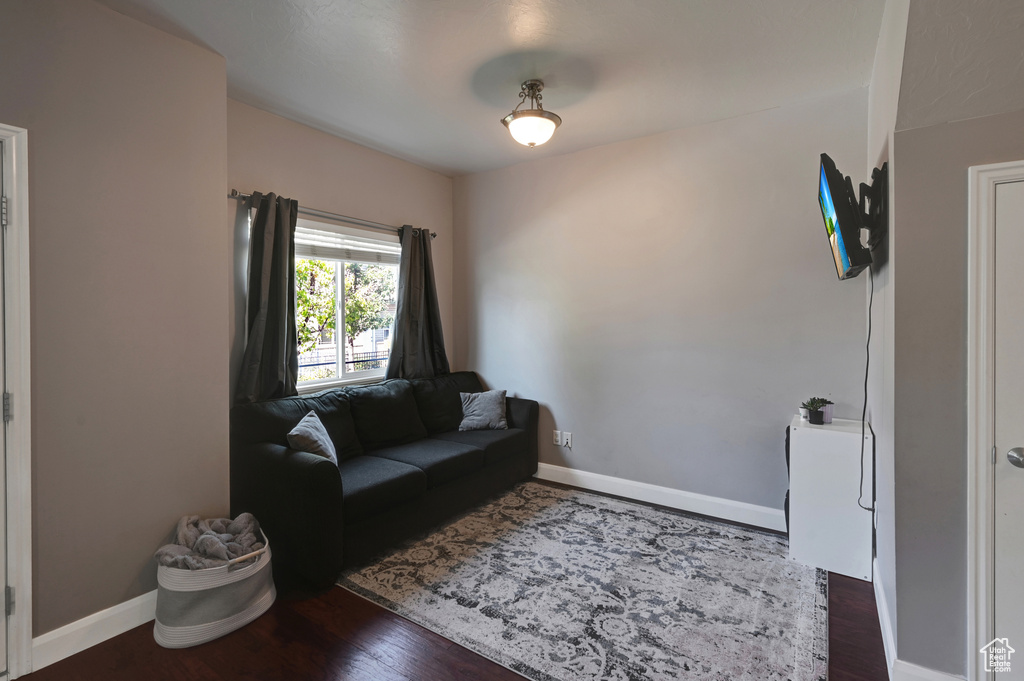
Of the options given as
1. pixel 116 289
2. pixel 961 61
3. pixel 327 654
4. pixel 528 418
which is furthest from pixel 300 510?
→ pixel 961 61

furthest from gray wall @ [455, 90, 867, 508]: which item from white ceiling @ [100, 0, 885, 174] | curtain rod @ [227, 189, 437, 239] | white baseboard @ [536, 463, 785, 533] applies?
curtain rod @ [227, 189, 437, 239]

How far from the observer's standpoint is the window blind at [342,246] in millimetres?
3404

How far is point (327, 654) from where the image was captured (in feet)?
6.48

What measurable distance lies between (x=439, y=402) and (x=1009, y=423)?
324cm

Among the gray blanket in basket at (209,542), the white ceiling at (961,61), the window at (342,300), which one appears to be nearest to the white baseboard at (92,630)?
the gray blanket in basket at (209,542)

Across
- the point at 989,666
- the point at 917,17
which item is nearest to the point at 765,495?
the point at 989,666

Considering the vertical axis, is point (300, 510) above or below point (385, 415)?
below

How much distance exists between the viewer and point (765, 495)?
3.18 m

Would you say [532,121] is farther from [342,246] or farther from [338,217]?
[342,246]

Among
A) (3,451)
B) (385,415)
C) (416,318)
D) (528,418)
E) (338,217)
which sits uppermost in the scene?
(338,217)

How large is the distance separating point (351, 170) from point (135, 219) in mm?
1766

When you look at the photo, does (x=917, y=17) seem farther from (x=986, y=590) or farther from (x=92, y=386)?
(x=92, y=386)

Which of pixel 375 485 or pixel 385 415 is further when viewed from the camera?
pixel 385 415

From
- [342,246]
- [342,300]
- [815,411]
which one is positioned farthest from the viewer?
[342,300]
